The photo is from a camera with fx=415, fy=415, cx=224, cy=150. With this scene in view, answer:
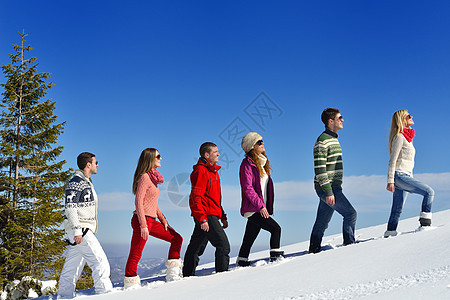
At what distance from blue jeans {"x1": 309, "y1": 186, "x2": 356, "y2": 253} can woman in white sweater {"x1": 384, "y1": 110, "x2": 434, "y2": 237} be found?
85 cm

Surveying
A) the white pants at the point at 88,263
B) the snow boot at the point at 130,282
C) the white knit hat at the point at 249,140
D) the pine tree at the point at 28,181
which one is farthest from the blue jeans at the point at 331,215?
the pine tree at the point at 28,181

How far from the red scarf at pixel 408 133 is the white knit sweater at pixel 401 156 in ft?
0.22

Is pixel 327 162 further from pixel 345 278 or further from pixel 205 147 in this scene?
pixel 345 278

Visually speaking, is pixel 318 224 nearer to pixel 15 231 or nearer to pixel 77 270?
pixel 77 270

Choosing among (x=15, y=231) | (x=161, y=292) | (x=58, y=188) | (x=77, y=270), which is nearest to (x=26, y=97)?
(x=58, y=188)

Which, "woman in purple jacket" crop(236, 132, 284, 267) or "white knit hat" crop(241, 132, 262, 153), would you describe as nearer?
"woman in purple jacket" crop(236, 132, 284, 267)

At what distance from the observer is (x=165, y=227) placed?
6.25m

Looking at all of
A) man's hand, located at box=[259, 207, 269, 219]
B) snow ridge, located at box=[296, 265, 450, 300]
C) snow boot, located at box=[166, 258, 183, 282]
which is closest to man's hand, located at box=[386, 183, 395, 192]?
man's hand, located at box=[259, 207, 269, 219]

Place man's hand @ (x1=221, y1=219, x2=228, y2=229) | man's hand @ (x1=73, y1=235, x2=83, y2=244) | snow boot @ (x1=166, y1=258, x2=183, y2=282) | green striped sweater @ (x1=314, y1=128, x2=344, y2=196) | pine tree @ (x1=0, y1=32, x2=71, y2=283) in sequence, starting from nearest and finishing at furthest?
1. man's hand @ (x1=73, y1=235, x2=83, y2=244)
2. snow boot @ (x1=166, y1=258, x2=183, y2=282)
3. green striped sweater @ (x1=314, y1=128, x2=344, y2=196)
4. man's hand @ (x1=221, y1=219, x2=228, y2=229)
5. pine tree @ (x1=0, y1=32, x2=71, y2=283)

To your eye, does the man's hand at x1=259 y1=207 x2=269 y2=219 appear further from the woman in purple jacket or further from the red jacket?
the red jacket

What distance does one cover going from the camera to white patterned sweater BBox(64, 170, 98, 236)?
5750 mm

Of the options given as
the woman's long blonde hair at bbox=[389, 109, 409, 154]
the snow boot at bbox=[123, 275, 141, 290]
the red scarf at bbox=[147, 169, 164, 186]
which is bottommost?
the snow boot at bbox=[123, 275, 141, 290]

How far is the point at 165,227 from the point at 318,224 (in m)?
2.46

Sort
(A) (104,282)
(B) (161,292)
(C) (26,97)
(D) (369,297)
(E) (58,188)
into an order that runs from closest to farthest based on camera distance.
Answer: (D) (369,297), (B) (161,292), (A) (104,282), (E) (58,188), (C) (26,97)
